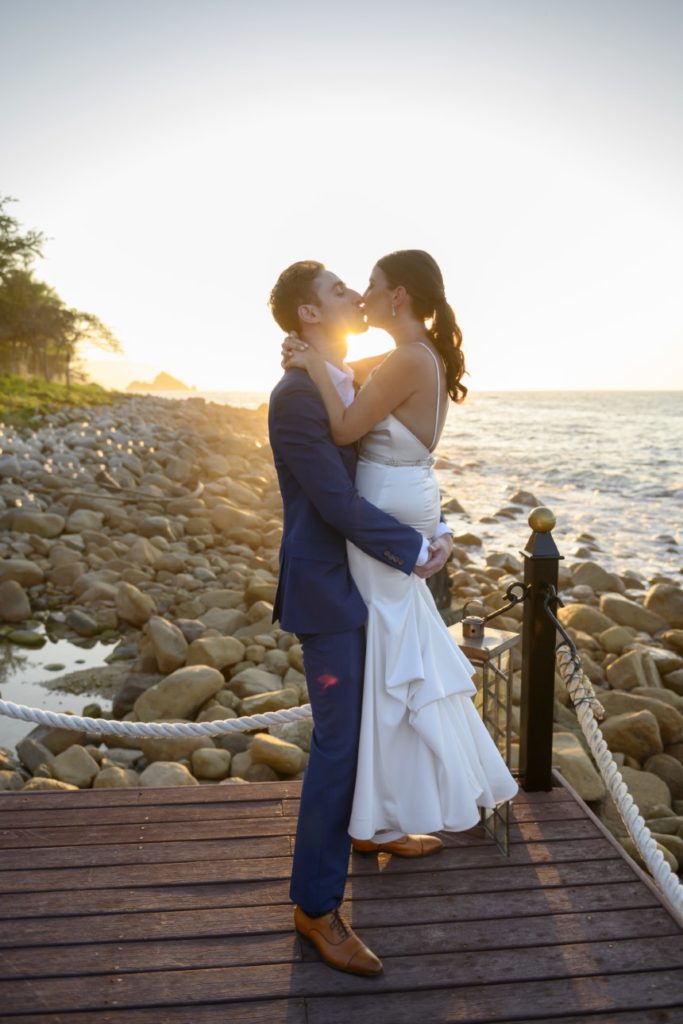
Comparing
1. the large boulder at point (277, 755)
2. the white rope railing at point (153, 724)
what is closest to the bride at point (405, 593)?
the white rope railing at point (153, 724)

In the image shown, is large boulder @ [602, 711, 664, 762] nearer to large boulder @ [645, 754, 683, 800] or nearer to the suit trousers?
large boulder @ [645, 754, 683, 800]

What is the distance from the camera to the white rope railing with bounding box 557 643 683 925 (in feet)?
8.71

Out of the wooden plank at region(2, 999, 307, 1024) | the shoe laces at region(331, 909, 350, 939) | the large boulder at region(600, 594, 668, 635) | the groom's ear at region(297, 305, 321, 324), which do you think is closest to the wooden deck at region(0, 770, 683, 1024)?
the wooden plank at region(2, 999, 307, 1024)

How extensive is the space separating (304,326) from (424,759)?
5.03ft

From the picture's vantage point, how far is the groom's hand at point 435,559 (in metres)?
2.68

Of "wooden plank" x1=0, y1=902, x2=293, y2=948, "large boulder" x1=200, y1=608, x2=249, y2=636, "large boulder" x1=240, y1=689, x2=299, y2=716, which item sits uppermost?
"wooden plank" x1=0, y1=902, x2=293, y2=948

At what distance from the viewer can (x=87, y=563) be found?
30.8ft

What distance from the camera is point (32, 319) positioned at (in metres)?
Result: 40.8

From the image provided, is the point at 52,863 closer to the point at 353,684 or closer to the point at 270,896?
the point at 270,896

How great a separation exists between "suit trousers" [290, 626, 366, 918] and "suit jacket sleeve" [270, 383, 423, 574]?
1.20ft

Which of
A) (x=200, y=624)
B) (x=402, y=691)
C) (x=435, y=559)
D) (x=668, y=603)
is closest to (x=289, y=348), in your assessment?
(x=435, y=559)

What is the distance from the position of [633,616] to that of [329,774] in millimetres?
7085

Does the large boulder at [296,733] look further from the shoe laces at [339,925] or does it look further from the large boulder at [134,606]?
the large boulder at [134,606]

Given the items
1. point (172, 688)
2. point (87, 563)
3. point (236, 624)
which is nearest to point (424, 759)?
point (172, 688)
